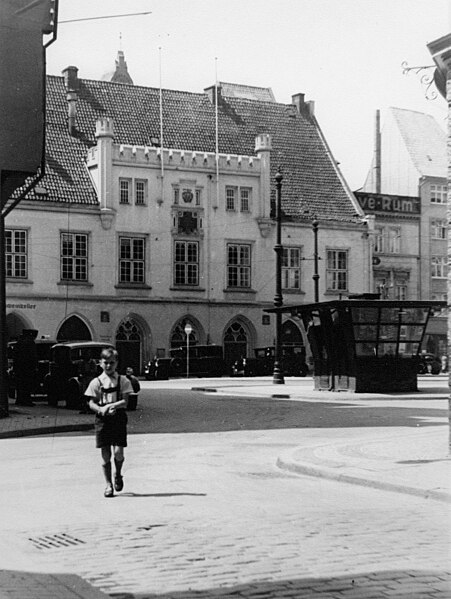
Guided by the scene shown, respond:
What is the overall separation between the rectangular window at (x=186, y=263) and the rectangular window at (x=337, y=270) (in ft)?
29.3

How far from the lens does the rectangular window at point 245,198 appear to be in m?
62.7

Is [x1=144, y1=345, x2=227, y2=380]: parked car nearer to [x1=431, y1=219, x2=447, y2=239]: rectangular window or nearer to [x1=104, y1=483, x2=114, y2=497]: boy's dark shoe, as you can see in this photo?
[x1=431, y1=219, x2=447, y2=239]: rectangular window

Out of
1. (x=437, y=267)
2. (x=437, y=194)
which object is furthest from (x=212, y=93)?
(x=437, y=267)

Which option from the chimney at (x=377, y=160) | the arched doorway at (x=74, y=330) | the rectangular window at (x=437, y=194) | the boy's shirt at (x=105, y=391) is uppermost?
the chimney at (x=377, y=160)

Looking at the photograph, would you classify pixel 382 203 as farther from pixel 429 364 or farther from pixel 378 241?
pixel 429 364

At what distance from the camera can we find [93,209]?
58.3m

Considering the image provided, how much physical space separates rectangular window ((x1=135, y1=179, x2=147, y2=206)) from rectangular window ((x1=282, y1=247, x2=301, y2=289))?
Result: 9.25 meters

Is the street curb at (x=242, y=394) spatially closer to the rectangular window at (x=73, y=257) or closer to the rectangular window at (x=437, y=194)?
the rectangular window at (x=73, y=257)

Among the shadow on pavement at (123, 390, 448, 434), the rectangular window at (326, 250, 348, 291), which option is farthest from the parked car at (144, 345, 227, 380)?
the shadow on pavement at (123, 390, 448, 434)

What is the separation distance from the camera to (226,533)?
932 cm

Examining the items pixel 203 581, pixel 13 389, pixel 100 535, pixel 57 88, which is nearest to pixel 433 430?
pixel 100 535

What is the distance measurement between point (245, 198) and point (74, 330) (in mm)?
12846

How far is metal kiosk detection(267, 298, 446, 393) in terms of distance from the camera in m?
33.3

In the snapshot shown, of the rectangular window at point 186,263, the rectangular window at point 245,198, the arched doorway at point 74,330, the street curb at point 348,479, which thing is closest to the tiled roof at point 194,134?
the rectangular window at point 245,198
